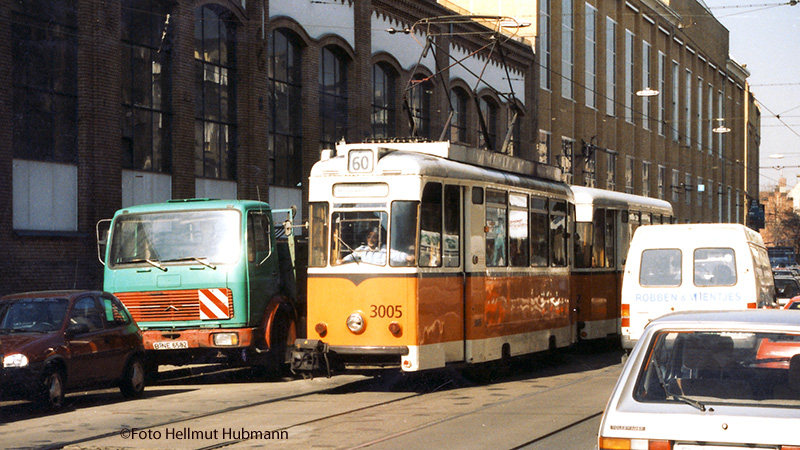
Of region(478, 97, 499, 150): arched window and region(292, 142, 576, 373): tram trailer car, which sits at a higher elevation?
region(478, 97, 499, 150): arched window

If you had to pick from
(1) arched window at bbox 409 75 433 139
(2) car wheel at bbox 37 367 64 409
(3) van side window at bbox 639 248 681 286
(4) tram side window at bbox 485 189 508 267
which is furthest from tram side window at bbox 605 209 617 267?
(1) arched window at bbox 409 75 433 139

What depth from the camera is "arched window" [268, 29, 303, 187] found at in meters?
27.7

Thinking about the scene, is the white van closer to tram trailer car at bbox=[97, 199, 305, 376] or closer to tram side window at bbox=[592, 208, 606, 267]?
tram side window at bbox=[592, 208, 606, 267]

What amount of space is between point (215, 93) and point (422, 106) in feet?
35.3

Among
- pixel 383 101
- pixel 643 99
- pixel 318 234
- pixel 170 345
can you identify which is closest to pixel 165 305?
pixel 170 345

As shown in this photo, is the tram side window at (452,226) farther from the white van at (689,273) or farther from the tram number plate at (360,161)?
the white van at (689,273)

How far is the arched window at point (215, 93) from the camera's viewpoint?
25016 millimetres

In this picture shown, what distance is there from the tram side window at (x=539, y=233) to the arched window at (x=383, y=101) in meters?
15.4

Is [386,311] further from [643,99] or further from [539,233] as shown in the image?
[643,99]

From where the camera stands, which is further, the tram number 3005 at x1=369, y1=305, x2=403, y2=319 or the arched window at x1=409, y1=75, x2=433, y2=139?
the arched window at x1=409, y1=75, x2=433, y2=139

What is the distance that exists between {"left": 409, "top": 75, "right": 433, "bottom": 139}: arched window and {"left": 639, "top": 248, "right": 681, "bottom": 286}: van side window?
18.9 meters

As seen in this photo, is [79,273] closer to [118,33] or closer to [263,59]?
[118,33]

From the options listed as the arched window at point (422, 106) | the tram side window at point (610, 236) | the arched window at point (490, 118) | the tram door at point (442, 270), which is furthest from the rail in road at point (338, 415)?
the arched window at point (490, 118)

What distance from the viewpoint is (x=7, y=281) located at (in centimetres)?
1945
